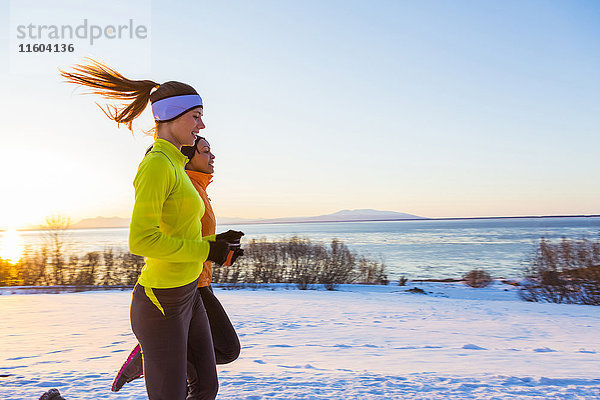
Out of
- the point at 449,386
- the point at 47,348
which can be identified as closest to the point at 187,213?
the point at 449,386

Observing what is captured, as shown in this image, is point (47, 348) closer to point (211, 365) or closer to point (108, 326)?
point (108, 326)

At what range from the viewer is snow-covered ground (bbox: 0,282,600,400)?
374 cm

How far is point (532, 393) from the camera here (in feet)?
11.9

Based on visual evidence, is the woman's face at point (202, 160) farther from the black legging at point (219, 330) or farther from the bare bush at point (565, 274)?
the bare bush at point (565, 274)

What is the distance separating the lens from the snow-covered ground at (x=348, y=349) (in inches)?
147

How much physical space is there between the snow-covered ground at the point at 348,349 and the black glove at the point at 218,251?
202cm

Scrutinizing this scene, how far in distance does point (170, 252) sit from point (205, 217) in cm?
89

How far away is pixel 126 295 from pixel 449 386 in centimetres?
881

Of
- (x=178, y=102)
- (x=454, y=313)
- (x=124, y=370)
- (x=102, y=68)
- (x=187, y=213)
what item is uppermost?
(x=102, y=68)

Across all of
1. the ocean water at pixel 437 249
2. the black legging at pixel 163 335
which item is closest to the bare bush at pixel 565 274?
the ocean water at pixel 437 249

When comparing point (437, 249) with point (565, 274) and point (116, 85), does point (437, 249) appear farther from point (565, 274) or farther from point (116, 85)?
point (116, 85)

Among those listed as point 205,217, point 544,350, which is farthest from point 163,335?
point 544,350

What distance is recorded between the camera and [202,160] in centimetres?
285

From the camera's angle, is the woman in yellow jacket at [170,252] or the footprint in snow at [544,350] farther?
the footprint in snow at [544,350]
